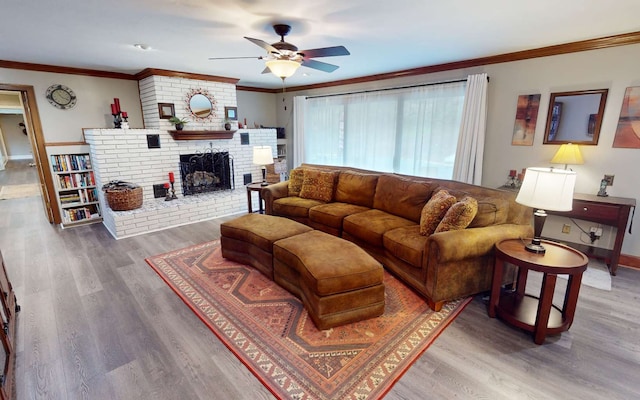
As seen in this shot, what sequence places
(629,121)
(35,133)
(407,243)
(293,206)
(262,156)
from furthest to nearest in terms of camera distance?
(262,156) → (35,133) → (293,206) → (629,121) → (407,243)

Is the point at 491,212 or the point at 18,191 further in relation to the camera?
the point at 18,191

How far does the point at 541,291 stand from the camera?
77.7 inches

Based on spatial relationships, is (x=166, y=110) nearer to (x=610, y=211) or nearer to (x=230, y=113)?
(x=230, y=113)

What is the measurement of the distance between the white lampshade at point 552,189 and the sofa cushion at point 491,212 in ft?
1.49

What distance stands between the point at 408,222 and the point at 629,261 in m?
2.46

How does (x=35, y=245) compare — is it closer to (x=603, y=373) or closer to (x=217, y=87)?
(x=217, y=87)

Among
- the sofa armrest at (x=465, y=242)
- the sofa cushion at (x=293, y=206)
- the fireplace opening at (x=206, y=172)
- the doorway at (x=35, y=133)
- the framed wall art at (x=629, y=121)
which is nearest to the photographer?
the sofa armrest at (x=465, y=242)

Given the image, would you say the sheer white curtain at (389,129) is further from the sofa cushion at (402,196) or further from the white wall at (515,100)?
the sofa cushion at (402,196)

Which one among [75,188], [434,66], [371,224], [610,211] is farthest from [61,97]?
[610,211]

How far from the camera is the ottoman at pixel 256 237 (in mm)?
2824

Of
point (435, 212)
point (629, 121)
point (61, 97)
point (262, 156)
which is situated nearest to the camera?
point (435, 212)

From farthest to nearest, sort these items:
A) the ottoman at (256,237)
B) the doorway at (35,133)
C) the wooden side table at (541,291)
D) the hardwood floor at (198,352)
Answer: the doorway at (35,133) < the ottoman at (256,237) < the wooden side table at (541,291) < the hardwood floor at (198,352)

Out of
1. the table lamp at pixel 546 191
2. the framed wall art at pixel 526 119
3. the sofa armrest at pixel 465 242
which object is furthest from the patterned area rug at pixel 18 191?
the framed wall art at pixel 526 119

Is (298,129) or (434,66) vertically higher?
(434,66)
